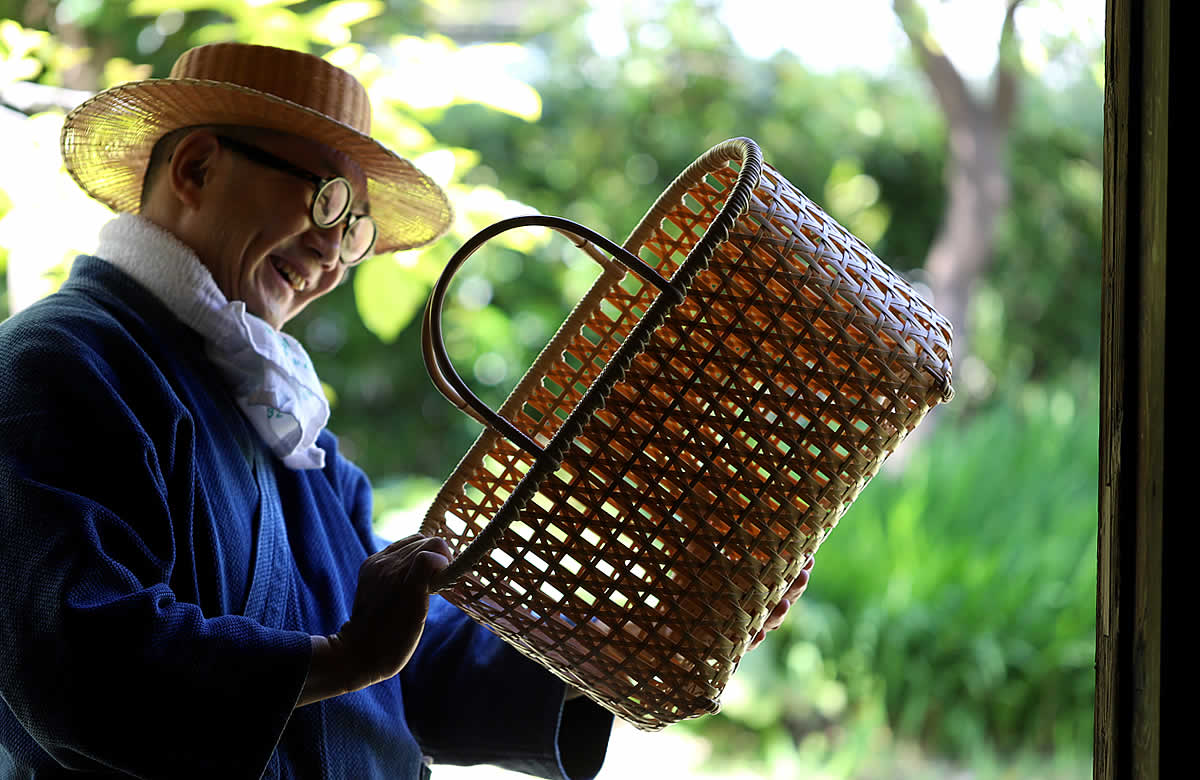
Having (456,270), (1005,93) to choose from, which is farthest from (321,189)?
(1005,93)

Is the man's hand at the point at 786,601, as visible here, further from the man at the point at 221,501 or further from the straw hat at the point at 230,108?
the straw hat at the point at 230,108

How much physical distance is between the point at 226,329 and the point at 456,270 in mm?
322

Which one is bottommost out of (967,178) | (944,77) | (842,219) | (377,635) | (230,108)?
(377,635)

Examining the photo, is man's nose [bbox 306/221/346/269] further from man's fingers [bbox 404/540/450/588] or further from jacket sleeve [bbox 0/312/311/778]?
man's fingers [bbox 404/540/450/588]

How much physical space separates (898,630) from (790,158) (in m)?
2.26

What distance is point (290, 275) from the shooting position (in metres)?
1.09

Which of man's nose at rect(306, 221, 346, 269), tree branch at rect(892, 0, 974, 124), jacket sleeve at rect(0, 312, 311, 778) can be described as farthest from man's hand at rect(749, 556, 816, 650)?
tree branch at rect(892, 0, 974, 124)

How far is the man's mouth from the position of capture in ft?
3.52

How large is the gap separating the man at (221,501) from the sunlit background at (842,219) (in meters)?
0.31

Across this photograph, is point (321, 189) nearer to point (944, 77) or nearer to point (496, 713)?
point (496, 713)

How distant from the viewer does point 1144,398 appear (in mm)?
708

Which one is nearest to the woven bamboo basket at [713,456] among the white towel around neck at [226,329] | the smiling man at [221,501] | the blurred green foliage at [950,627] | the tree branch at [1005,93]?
the smiling man at [221,501]

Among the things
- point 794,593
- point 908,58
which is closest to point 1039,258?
point 908,58

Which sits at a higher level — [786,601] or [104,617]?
[786,601]
